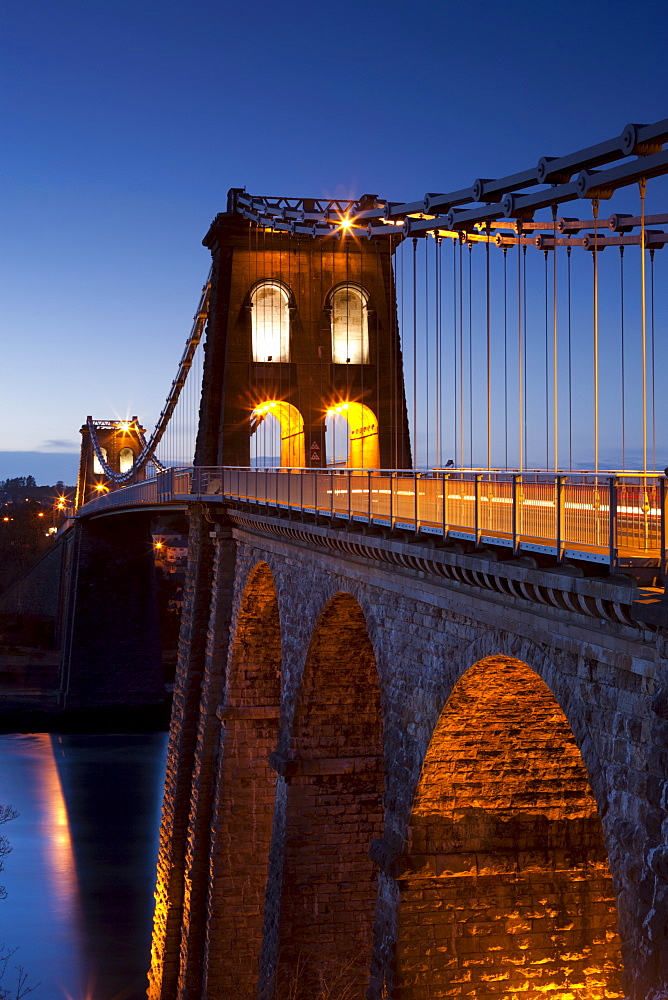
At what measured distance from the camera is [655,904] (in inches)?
243

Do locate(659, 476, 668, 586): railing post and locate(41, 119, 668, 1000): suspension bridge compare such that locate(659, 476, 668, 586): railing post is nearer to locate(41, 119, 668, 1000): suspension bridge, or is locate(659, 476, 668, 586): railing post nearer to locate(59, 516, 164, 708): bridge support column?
locate(41, 119, 668, 1000): suspension bridge

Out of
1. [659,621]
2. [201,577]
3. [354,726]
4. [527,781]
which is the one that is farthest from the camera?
[201,577]

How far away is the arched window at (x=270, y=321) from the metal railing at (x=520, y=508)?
44.6ft

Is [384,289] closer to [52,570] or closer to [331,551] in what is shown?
[331,551]

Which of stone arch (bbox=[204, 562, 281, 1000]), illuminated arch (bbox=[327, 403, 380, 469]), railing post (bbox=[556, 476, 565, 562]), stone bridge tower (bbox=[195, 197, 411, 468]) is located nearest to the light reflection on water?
stone arch (bbox=[204, 562, 281, 1000])

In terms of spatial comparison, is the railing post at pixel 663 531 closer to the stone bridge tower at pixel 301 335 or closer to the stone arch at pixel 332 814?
the stone arch at pixel 332 814

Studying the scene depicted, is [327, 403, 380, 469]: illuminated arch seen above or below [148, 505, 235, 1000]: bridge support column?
above

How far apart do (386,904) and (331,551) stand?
4522mm

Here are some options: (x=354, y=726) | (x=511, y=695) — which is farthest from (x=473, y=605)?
(x=354, y=726)

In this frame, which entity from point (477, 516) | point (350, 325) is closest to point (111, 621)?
point (350, 325)

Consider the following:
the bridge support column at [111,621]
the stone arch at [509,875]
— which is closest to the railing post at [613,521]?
the stone arch at [509,875]

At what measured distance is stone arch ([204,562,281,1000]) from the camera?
20344 millimetres

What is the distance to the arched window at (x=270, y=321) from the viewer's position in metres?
29.2

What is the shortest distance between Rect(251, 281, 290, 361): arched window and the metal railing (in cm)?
1359
